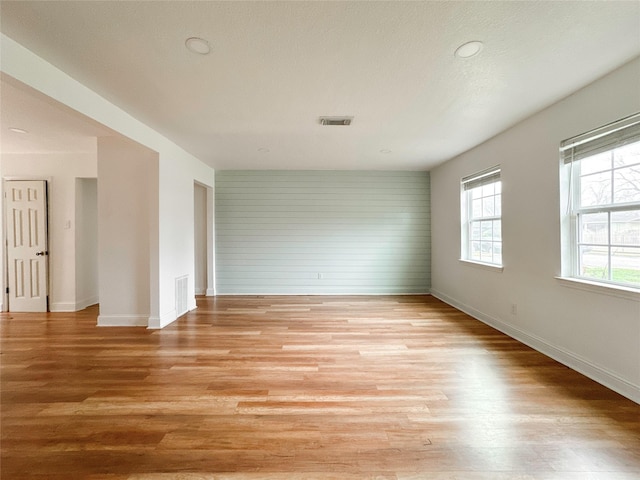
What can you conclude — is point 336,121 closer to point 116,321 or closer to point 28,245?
point 116,321

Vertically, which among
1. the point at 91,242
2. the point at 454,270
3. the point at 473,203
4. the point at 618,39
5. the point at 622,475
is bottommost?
the point at 622,475

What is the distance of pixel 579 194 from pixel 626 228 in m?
0.55

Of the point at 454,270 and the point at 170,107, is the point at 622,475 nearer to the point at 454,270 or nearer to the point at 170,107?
the point at 454,270

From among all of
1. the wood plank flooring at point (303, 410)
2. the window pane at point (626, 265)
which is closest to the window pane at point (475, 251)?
the wood plank flooring at point (303, 410)

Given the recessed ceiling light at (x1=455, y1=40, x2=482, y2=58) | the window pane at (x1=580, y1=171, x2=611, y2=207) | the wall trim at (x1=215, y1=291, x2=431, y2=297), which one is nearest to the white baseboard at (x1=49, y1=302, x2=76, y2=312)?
the wall trim at (x1=215, y1=291, x2=431, y2=297)

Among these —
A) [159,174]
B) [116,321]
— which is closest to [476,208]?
[159,174]

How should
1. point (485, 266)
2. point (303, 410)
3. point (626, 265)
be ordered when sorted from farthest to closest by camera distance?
1. point (485, 266)
2. point (626, 265)
3. point (303, 410)

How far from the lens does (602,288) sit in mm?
Answer: 2391

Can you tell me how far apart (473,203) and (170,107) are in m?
4.46

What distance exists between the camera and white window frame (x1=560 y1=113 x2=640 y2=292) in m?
2.30

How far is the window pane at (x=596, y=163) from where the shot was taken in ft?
8.24

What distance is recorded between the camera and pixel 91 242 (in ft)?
16.7

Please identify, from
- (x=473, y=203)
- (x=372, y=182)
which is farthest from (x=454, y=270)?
(x=372, y=182)

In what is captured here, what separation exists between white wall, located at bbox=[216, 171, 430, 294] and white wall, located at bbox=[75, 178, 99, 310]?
2103 millimetres
